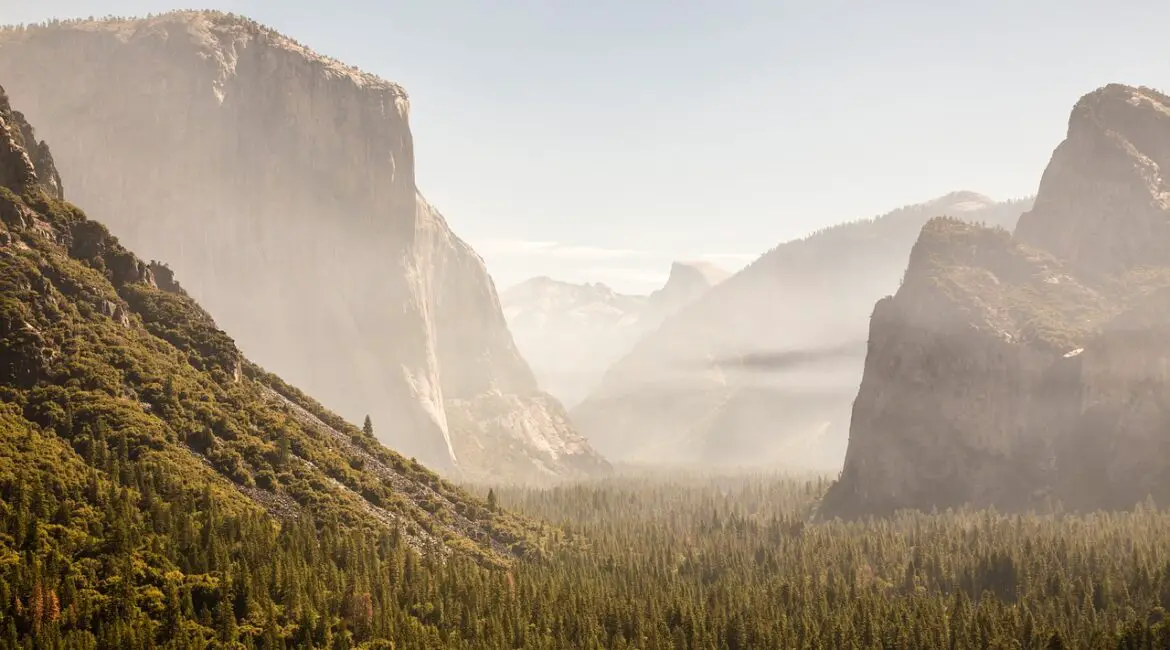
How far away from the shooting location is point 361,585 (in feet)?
457

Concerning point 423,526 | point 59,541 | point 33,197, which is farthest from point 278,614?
point 33,197

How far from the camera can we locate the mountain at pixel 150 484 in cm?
11681

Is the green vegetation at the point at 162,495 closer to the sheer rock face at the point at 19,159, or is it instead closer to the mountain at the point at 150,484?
the mountain at the point at 150,484

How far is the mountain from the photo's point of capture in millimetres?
116812

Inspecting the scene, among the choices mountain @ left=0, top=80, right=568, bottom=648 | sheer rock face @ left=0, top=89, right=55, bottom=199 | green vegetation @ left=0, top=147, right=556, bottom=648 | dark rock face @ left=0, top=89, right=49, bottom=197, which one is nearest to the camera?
green vegetation @ left=0, top=147, right=556, bottom=648

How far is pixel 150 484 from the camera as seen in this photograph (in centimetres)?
13762

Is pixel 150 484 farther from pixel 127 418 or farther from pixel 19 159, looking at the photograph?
pixel 19 159

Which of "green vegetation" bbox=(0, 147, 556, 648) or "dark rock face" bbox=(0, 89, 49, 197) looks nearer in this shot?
"green vegetation" bbox=(0, 147, 556, 648)

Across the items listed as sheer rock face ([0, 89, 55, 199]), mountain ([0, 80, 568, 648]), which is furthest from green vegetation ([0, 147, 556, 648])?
sheer rock face ([0, 89, 55, 199])

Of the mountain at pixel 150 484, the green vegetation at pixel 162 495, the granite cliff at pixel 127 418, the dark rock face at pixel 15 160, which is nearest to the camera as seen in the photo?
the green vegetation at pixel 162 495

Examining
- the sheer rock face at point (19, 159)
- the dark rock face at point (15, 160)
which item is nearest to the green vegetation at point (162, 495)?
the dark rock face at point (15, 160)

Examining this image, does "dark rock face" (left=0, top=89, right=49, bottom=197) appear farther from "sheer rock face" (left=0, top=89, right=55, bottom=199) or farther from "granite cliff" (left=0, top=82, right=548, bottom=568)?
"granite cliff" (left=0, top=82, right=548, bottom=568)

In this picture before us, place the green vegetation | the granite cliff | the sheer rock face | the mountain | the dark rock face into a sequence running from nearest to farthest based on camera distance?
1. the green vegetation
2. the mountain
3. the granite cliff
4. the dark rock face
5. the sheer rock face

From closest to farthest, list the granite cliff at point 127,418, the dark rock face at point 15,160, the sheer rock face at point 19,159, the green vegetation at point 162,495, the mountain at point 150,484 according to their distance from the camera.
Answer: the green vegetation at point 162,495 < the mountain at point 150,484 < the granite cliff at point 127,418 < the dark rock face at point 15,160 < the sheer rock face at point 19,159
